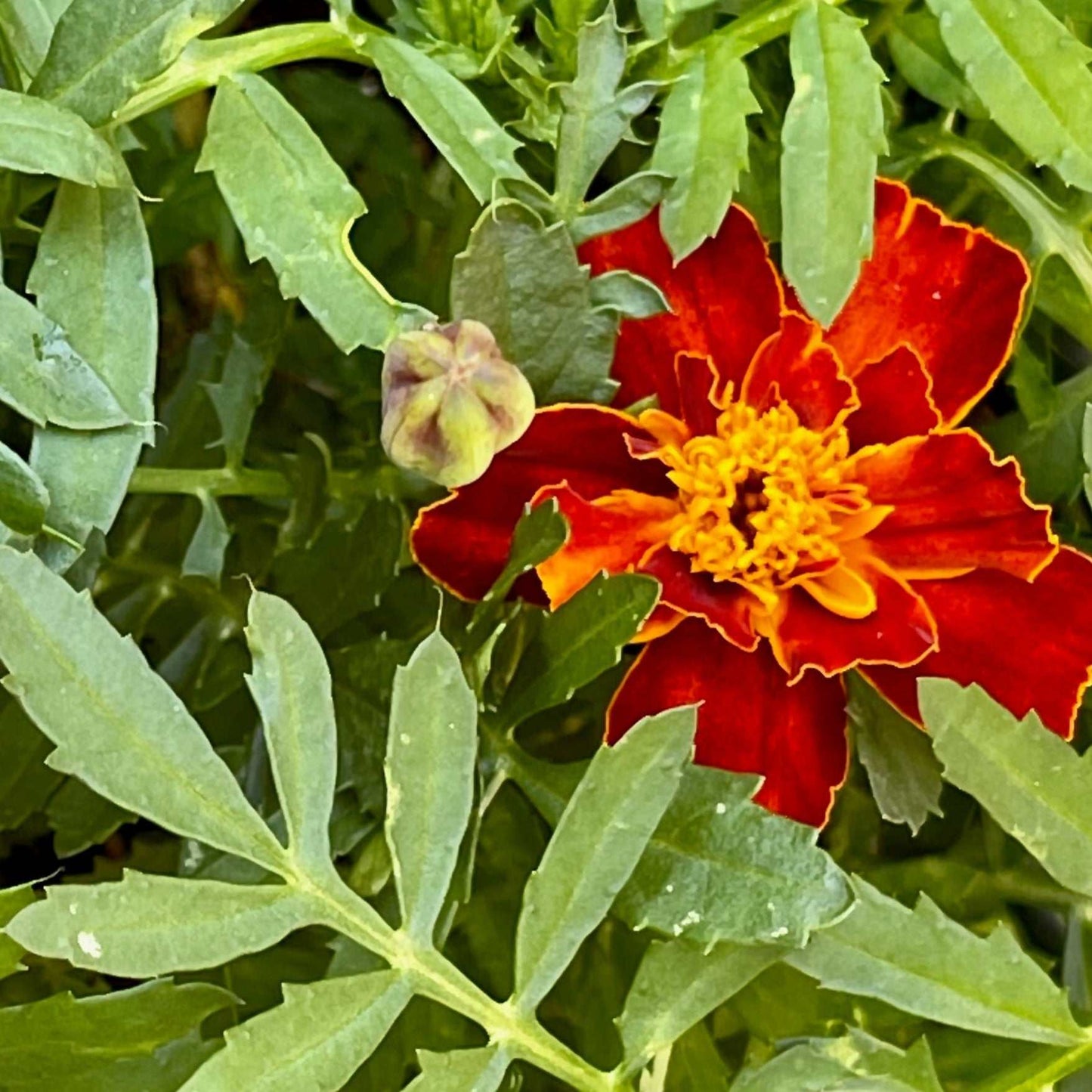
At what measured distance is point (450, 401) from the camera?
0.47 m

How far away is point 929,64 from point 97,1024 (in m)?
0.50

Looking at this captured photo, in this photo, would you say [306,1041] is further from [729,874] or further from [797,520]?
[797,520]

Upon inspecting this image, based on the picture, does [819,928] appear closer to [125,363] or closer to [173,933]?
[173,933]

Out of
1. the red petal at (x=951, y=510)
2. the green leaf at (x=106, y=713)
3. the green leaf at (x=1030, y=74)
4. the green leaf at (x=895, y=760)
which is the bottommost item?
the green leaf at (x=895, y=760)

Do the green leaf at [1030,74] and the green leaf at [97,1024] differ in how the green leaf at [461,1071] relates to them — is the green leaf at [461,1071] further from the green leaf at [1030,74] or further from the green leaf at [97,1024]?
the green leaf at [1030,74]

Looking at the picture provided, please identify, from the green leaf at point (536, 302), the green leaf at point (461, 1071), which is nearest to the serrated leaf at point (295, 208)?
the green leaf at point (536, 302)

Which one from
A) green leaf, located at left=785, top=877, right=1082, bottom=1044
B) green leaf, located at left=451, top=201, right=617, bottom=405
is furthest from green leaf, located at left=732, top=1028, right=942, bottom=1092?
green leaf, located at left=451, top=201, right=617, bottom=405

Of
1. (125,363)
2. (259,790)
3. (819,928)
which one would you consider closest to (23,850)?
(259,790)

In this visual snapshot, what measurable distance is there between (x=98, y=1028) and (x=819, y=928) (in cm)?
26

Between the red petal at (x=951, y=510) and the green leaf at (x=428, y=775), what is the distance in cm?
19

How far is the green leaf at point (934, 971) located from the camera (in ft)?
1.56

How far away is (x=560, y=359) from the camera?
1.73ft

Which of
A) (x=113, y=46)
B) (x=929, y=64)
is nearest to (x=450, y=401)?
(x=113, y=46)

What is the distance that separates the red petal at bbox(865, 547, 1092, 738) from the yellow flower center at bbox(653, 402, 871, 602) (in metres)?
0.06
